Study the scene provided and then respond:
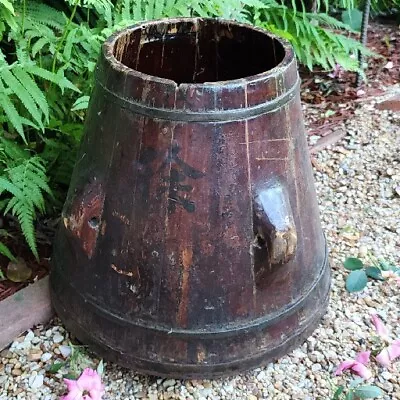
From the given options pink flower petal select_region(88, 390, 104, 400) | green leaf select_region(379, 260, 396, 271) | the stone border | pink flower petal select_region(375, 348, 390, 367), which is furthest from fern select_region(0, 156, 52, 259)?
green leaf select_region(379, 260, 396, 271)

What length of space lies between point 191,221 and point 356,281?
0.82 metres

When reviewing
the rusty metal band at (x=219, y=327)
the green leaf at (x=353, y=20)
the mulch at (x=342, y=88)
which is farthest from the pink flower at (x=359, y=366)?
the green leaf at (x=353, y=20)

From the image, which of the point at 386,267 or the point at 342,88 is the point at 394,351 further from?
the point at 342,88

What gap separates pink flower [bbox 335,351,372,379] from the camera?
1.83 m

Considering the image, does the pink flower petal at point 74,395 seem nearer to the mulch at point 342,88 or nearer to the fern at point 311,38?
the mulch at point 342,88

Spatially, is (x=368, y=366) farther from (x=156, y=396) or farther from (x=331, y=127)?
(x=331, y=127)

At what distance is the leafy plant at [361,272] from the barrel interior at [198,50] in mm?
761

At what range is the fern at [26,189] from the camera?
1.96 meters

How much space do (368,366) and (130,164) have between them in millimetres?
950

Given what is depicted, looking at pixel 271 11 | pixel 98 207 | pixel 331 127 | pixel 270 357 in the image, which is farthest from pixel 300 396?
pixel 271 11

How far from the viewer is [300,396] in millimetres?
1812

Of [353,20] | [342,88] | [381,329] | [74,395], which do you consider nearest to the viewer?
[74,395]

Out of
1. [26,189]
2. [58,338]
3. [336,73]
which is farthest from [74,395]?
[336,73]

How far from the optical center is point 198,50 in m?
2.02
